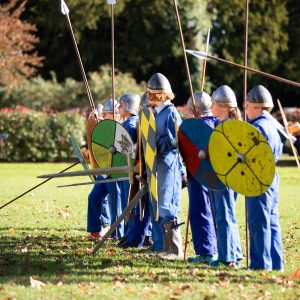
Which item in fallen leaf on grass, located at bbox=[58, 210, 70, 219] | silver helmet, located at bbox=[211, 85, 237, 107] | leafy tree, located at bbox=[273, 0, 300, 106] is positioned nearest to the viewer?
silver helmet, located at bbox=[211, 85, 237, 107]

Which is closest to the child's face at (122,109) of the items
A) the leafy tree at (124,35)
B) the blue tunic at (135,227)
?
the blue tunic at (135,227)

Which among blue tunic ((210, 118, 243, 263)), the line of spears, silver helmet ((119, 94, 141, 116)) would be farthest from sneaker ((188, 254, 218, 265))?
silver helmet ((119, 94, 141, 116))

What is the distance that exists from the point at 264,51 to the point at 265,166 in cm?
3475

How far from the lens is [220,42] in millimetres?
42156

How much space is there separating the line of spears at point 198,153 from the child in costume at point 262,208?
0.10 m

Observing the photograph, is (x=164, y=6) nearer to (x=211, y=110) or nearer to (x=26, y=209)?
(x=26, y=209)

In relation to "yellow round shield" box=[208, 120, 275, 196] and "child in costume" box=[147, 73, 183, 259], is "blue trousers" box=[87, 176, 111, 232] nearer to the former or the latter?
"child in costume" box=[147, 73, 183, 259]

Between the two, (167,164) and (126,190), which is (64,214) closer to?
(126,190)

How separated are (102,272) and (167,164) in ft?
4.85

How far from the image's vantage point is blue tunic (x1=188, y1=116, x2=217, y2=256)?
9.45m

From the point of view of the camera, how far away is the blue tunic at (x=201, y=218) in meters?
9.45

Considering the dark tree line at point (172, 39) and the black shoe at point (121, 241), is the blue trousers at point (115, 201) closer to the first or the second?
the black shoe at point (121, 241)

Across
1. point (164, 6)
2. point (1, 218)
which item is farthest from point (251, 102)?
point (164, 6)

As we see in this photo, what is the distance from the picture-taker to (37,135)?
29.0 meters
